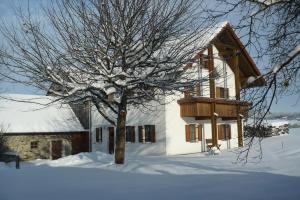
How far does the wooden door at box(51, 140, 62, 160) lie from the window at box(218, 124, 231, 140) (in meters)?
11.3

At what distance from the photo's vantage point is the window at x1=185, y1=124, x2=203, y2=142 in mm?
24391

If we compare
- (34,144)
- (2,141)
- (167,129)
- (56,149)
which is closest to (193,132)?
(167,129)

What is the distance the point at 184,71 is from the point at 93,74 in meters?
3.33

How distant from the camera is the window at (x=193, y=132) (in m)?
24.4

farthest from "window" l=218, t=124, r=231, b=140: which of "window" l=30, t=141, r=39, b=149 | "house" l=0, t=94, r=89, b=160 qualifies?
"window" l=30, t=141, r=39, b=149

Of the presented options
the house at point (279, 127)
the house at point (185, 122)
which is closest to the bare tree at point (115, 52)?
the house at point (185, 122)

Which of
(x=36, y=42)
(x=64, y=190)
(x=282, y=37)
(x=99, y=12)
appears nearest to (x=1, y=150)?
(x=36, y=42)

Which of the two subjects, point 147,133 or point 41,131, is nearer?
point 147,133

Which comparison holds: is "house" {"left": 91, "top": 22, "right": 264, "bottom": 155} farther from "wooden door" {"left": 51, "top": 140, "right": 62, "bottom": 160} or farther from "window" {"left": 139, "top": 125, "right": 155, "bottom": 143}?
"wooden door" {"left": 51, "top": 140, "right": 62, "bottom": 160}

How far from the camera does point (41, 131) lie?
86.9 ft

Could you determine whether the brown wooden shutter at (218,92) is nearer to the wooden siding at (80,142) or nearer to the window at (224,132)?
the window at (224,132)

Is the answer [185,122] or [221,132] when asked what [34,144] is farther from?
[221,132]

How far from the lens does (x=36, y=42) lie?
1409 centimetres

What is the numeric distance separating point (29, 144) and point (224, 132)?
1368 cm
